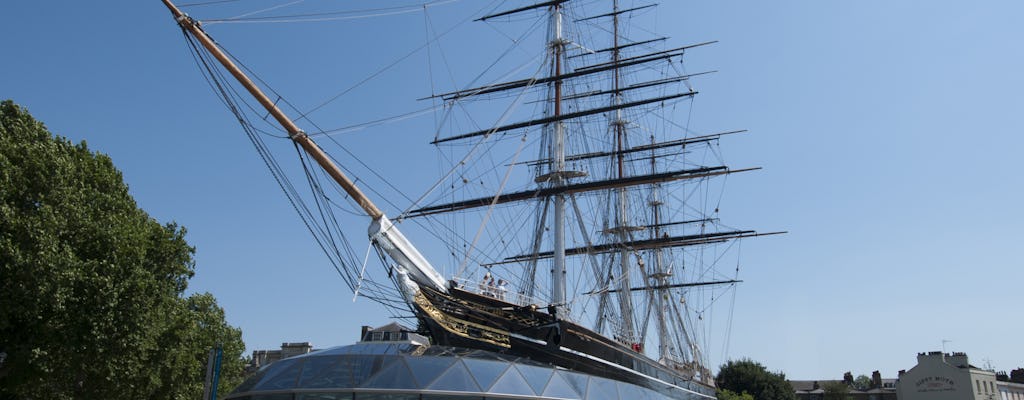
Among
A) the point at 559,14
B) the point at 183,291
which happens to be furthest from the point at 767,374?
the point at 183,291

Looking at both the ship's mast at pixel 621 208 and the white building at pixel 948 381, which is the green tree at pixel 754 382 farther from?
the ship's mast at pixel 621 208

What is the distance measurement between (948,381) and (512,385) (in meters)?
61.3

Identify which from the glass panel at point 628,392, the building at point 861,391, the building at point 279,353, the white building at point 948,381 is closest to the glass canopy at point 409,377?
the glass panel at point 628,392

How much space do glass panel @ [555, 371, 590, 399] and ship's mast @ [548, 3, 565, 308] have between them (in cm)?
1122

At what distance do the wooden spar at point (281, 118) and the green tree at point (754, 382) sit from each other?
58603 mm

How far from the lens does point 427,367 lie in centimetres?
2067

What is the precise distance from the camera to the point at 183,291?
2903 centimetres

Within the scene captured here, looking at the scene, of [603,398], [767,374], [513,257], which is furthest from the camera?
[767,374]

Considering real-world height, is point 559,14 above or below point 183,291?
above

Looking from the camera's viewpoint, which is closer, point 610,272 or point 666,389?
point 666,389

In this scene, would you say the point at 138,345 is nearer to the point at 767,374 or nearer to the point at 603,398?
the point at 603,398

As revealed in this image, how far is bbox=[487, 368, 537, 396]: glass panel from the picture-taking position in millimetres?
20492

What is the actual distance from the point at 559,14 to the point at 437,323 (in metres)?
24.7

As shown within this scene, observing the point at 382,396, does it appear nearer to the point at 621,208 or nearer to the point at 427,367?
the point at 427,367
